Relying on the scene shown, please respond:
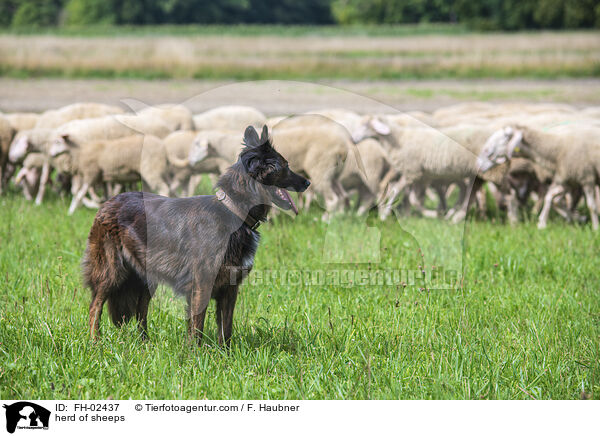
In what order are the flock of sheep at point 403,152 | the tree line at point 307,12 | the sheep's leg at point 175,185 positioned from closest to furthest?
the sheep's leg at point 175,185
the flock of sheep at point 403,152
the tree line at point 307,12

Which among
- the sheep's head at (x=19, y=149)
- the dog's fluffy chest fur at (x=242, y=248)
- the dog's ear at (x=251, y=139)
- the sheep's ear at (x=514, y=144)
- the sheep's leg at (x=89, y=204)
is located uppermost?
the dog's ear at (x=251, y=139)

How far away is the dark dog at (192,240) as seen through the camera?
Answer: 2479 mm

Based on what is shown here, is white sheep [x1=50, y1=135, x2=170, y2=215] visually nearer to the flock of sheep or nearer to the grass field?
the flock of sheep

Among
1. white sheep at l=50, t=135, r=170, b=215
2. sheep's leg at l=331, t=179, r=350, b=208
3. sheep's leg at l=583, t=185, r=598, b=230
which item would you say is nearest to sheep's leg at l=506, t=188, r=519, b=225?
sheep's leg at l=583, t=185, r=598, b=230

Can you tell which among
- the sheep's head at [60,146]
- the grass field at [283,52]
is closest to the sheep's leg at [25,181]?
the sheep's head at [60,146]

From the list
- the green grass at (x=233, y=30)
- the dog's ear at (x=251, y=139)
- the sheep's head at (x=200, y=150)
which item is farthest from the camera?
the green grass at (x=233, y=30)

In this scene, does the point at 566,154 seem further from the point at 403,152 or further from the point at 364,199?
the point at 364,199

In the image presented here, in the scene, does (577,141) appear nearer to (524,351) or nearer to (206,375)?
(524,351)

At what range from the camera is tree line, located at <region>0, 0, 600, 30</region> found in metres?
10.8

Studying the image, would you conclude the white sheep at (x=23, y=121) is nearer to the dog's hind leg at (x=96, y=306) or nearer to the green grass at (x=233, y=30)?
the green grass at (x=233, y=30)

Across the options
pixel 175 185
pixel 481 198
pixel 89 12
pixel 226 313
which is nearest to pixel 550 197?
pixel 481 198

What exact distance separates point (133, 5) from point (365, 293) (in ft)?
29.0
